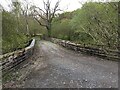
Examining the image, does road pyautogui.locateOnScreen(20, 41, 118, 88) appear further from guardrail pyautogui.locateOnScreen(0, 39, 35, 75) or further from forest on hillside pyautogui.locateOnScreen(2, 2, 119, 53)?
forest on hillside pyautogui.locateOnScreen(2, 2, 119, 53)

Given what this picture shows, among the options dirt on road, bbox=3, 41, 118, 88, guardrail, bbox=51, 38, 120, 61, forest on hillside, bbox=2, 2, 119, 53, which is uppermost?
forest on hillside, bbox=2, 2, 119, 53

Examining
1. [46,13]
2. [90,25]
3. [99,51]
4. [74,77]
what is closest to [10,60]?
[74,77]

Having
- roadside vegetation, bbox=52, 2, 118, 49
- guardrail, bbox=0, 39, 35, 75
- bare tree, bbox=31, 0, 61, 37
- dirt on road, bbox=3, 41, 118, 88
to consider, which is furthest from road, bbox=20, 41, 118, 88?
bare tree, bbox=31, 0, 61, 37

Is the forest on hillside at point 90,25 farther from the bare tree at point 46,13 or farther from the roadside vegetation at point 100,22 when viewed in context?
the bare tree at point 46,13

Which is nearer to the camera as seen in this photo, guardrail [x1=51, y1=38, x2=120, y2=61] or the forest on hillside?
the forest on hillside

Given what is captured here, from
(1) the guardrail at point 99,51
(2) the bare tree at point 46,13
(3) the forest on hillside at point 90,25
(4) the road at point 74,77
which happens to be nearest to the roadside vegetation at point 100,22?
(3) the forest on hillside at point 90,25

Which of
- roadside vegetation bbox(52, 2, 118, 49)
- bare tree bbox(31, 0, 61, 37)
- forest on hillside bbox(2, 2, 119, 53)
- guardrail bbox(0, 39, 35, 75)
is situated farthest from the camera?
bare tree bbox(31, 0, 61, 37)

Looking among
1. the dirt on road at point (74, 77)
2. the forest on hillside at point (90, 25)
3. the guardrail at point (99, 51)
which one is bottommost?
the dirt on road at point (74, 77)

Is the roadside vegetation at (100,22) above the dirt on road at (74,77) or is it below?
above

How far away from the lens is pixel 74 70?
11.2 metres

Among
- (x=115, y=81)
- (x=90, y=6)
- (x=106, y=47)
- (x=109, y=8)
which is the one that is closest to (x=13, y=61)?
(x=115, y=81)

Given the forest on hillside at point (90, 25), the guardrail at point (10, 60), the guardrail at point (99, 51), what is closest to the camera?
the guardrail at point (10, 60)

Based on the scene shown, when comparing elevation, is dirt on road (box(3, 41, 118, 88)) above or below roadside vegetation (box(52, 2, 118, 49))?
below

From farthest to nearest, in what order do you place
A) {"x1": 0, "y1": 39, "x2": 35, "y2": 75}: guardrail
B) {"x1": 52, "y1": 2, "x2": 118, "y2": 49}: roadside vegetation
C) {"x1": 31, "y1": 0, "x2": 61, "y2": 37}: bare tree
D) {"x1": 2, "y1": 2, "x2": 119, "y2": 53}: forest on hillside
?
{"x1": 31, "y1": 0, "x2": 61, "y2": 37}: bare tree, {"x1": 52, "y1": 2, "x2": 118, "y2": 49}: roadside vegetation, {"x1": 2, "y1": 2, "x2": 119, "y2": 53}: forest on hillside, {"x1": 0, "y1": 39, "x2": 35, "y2": 75}: guardrail
